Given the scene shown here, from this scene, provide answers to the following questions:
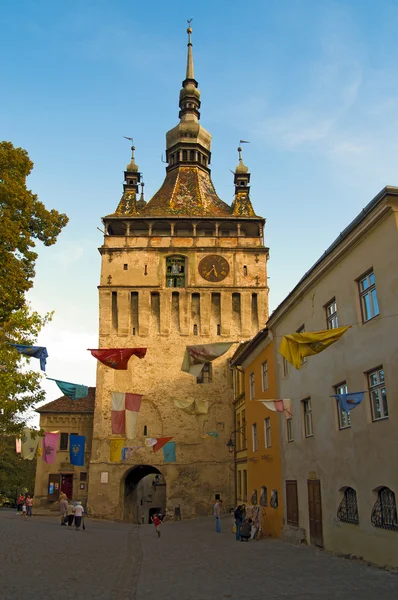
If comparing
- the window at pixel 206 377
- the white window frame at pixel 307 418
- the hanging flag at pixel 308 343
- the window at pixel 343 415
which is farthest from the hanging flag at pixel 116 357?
the window at pixel 206 377

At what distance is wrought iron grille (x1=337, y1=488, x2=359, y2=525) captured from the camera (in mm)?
13086

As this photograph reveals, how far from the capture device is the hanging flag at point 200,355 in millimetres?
17125

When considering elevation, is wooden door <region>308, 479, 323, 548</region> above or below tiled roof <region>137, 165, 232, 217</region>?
below

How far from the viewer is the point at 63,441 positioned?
124 feet

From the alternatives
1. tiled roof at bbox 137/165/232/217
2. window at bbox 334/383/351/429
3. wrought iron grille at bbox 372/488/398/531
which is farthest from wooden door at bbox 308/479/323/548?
tiled roof at bbox 137/165/232/217

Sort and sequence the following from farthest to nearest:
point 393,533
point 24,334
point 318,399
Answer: point 318,399
point 24,334
point 393,533

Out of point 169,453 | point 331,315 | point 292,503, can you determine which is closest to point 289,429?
point 292,503

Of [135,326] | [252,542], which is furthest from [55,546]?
[135,326]

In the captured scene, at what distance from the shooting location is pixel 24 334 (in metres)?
14.5

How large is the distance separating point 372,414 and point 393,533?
2.61 meters

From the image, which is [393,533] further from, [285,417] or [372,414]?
[285,417]

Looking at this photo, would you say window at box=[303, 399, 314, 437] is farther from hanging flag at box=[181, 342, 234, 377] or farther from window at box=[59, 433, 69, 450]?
window at box=[59, 433, 69, 450]

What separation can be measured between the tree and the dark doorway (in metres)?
24.0

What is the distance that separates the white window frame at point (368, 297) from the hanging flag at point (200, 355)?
506cm
